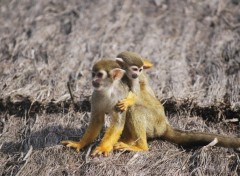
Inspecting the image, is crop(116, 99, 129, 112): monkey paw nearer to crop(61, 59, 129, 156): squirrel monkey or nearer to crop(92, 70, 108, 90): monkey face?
crop(61, 59, 129, 156): squirrel monkey

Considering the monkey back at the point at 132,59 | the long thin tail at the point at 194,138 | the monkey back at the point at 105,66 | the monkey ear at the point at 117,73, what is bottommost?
the long thin tail at the point at 194,138

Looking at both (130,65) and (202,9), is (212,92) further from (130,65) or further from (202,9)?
(202,9)

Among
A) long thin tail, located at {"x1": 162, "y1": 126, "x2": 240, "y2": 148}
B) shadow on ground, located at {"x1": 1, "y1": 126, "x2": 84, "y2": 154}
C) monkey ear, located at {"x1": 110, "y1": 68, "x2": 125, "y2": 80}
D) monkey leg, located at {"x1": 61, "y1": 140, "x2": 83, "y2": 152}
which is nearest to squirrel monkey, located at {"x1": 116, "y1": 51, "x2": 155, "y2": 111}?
monkey ear, located at {"x1": 110, "y1": 68, "x2": 125, "y2": 80}

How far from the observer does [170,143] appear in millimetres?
6719

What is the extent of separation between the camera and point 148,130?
664cm

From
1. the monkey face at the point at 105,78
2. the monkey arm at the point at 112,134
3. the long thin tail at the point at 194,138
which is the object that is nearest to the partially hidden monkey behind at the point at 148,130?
the long thin tail at the point at 194,138

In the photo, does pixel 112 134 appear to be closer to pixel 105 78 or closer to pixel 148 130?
pixel 148 130

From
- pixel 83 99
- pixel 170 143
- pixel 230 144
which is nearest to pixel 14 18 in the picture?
pixel 83 99

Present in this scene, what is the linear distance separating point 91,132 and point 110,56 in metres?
2.02

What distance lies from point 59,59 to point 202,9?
8.31 feet

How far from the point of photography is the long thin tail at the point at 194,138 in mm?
6406

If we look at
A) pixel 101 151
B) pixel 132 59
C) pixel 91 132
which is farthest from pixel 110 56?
pixel 101 151

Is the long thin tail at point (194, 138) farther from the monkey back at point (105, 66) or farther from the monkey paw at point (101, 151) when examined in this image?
the monkey back at point (105, 66)

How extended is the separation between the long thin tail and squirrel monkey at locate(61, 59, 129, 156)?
59 cm
